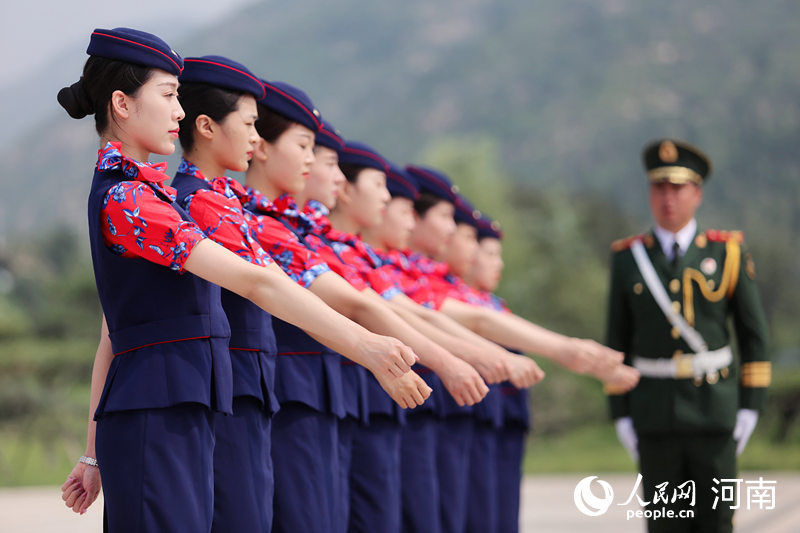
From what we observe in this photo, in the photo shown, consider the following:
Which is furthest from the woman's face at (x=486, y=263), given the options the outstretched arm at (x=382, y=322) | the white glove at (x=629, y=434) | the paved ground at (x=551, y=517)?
the outstretched arm at (x=382, y=322)

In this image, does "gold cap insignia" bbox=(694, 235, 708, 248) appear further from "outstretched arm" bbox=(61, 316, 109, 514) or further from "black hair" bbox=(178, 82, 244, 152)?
"outstretched arm" bbox=(61, 316, 109, 514)

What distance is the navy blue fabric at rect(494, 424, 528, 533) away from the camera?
5840mm

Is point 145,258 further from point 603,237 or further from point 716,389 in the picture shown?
point 603,237

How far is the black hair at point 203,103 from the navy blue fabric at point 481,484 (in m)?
2.88

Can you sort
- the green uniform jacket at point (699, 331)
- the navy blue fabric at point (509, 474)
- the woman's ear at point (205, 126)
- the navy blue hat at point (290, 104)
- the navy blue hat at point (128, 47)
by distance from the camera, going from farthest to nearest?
the navy blue fabric at point (509, 474), the green uniform jacket at point (699, 331), the navy blue hat at point (290, 104), the woman's ear at point (205, 126), the navy blue hat at point (128, 47)

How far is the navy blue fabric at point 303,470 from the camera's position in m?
3.15

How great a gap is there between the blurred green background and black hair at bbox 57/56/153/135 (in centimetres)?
1372

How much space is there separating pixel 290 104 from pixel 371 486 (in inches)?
55.9

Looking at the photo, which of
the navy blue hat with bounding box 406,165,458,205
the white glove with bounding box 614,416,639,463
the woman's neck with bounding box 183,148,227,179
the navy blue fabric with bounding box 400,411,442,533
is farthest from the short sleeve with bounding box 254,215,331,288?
the white glove with bounding box 614,416,639,463

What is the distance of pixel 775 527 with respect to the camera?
7898mm

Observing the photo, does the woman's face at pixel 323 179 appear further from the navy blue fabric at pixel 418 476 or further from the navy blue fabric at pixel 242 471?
the navy blue fabric at pixel 242 471

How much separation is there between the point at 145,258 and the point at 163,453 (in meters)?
0.45

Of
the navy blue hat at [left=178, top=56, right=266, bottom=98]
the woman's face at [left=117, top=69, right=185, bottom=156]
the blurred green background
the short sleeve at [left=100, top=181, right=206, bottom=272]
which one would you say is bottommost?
the short sleeve at [left=100, top=181, right=206, bottom=272]

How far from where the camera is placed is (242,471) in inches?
108
